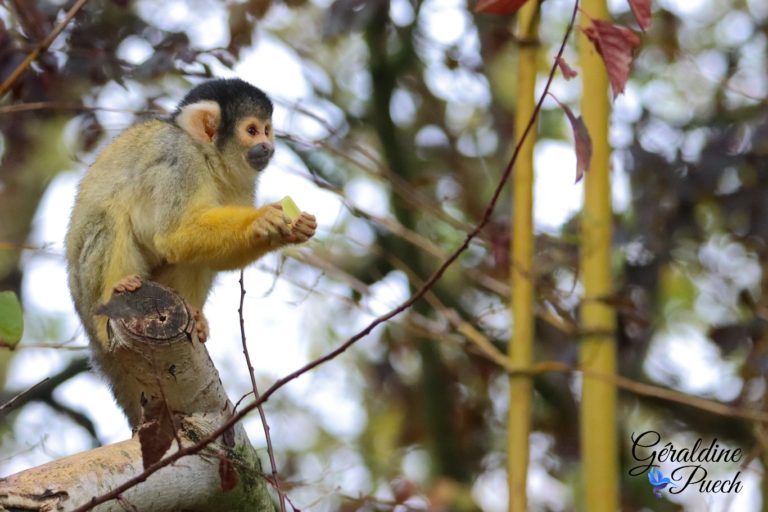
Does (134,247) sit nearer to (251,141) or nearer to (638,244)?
(251,141)

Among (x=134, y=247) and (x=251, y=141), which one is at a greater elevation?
(x=251, y=141)

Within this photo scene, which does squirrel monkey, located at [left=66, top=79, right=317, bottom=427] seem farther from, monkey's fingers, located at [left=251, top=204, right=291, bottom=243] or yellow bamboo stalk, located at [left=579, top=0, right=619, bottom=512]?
yellow bamboo stalk, located at [left=579, top=0, right=619, bottom=512]

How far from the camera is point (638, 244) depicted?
4402 mm

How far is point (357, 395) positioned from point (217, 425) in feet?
16.0

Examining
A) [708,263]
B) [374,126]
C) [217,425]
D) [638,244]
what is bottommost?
[217,425]

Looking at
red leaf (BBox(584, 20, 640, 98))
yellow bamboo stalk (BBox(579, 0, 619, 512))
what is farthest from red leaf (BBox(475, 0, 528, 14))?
yellow bamboo stalk (BBox(579, 0, 619, 512))

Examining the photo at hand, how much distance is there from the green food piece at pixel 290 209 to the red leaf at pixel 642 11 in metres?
1.21

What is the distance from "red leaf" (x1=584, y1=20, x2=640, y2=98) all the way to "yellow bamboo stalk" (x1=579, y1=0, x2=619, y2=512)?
3.71ft

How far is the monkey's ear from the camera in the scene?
380 centimetres

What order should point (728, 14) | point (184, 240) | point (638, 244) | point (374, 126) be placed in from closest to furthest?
point (184, 240) → point (638, 244) → point (374, 126) → point (728, 14)

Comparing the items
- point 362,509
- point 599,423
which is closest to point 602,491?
point 599,423

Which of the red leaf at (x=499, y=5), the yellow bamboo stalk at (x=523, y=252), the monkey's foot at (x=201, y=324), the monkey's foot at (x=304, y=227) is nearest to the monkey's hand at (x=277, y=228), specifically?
the monkey's foot at (x=304, y=227)

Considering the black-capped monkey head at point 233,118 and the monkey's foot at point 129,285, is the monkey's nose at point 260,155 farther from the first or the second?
the monkey's foot at point 129,285

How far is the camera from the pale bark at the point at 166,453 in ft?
7.67
